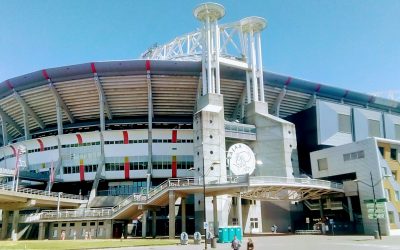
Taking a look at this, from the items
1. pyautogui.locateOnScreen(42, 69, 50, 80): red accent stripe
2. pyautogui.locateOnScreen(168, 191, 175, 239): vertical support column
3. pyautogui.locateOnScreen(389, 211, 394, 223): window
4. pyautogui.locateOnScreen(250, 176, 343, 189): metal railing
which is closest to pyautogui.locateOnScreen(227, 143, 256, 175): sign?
pyautogui.locateOnScreen(250, 176, 343, 189): metal railing

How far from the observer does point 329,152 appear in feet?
203

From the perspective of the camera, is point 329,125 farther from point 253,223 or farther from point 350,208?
point 253,223

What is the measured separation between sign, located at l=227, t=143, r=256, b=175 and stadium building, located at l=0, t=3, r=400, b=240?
A: 6.9 inches

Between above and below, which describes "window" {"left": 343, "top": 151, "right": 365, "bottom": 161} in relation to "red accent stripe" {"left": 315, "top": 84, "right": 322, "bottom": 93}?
below

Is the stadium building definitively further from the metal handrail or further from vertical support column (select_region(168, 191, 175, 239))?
vertical support column (select_region(168, 191, 175, 239))

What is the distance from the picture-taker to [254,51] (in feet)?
241

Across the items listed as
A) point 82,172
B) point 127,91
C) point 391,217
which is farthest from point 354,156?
point 82,172

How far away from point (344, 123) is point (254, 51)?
22.6 metres

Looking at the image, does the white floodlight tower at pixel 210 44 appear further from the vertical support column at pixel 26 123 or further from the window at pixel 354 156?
the vertical support column at pixel 26 123

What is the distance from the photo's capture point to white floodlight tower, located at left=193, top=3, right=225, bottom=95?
6538 centimetres

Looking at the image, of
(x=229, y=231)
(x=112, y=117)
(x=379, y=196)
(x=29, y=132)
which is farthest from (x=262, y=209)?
(x=29, y=132)

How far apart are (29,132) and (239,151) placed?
47.0 meters

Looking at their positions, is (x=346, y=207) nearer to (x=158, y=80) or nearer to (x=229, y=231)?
(x=229, y=231)

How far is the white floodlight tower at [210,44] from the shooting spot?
214 ft
